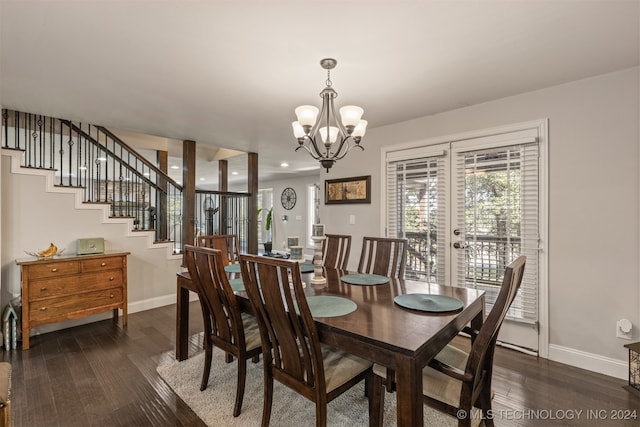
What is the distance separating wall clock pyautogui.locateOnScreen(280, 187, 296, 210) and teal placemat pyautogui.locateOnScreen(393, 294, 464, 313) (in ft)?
23.3

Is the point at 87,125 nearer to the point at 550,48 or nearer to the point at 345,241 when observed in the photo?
the point at 345,241

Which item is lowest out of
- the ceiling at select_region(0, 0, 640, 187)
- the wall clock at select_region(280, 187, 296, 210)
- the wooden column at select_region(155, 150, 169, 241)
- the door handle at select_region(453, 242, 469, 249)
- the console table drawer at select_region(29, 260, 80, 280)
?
the console table drawer at select_region(29, 260, 80, 280)

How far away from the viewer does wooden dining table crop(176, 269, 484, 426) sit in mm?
1212

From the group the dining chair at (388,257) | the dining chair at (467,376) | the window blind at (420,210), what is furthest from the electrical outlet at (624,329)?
the dining chair at (388,257)

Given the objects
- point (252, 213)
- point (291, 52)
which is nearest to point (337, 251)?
point (291, 52)

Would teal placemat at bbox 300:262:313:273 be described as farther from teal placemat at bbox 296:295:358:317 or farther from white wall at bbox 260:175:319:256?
white wall at bbox 260:175:319:256

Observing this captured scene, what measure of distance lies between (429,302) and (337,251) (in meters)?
1.45

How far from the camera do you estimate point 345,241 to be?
126 inches

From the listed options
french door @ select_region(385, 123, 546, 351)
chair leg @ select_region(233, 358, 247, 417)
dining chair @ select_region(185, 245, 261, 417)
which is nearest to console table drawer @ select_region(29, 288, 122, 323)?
dining chair @ select_region(185, 245, 261, 417)

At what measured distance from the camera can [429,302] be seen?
175cm

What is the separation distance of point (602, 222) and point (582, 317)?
31.6 inches

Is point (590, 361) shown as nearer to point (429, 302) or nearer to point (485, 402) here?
point (485, 402)

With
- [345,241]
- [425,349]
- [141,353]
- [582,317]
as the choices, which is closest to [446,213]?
[345,241]

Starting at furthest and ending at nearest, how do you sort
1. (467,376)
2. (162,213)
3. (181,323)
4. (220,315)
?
1. (162,213)
2. (181,323)
3. (220,315)
4. (467,376)
